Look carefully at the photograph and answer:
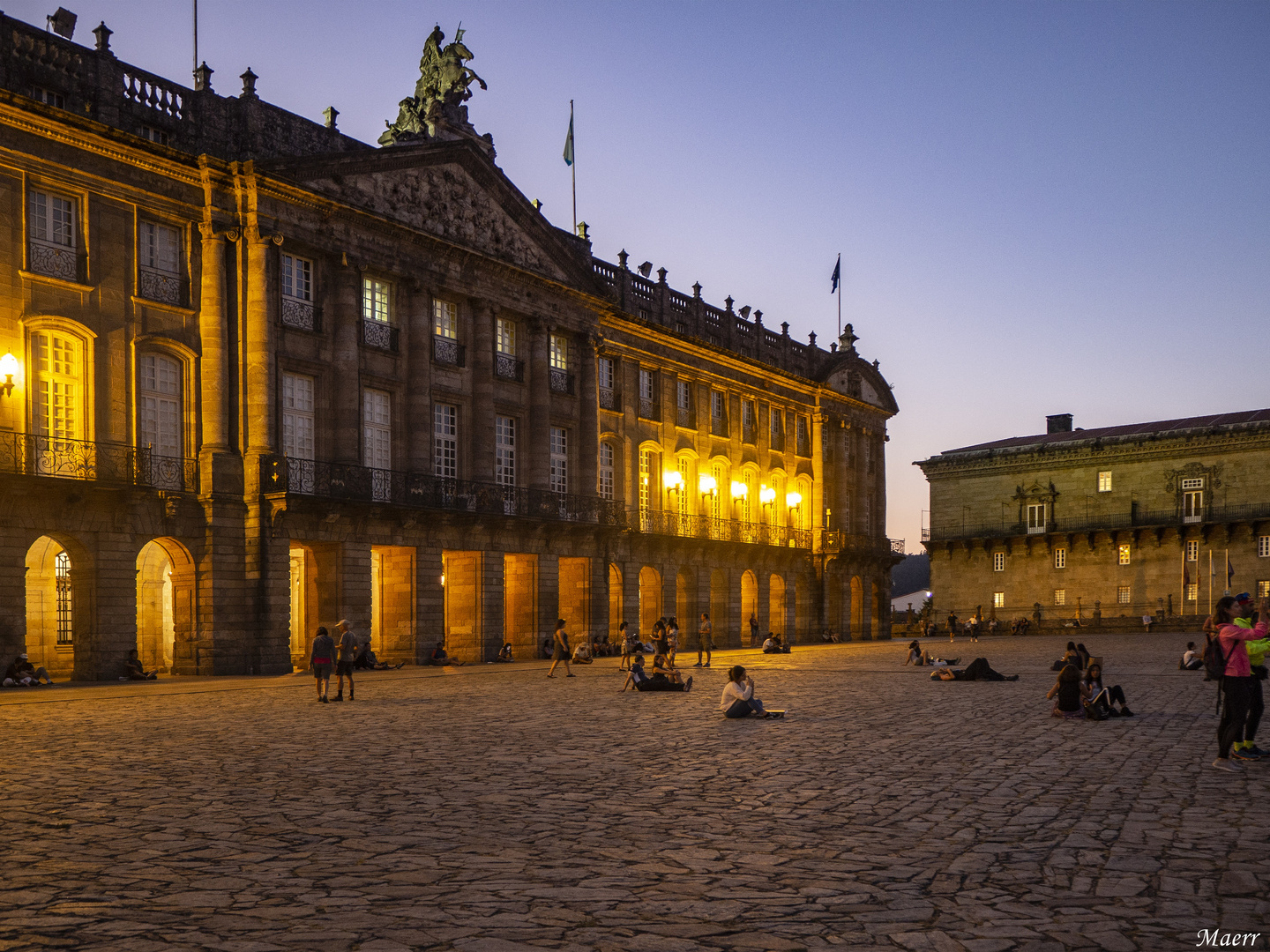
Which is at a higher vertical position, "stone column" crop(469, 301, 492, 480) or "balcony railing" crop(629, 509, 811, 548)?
"stone column" crop(469, 301, 492, 480)

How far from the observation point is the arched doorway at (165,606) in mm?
30188

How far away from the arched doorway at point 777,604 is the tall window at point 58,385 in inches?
1368

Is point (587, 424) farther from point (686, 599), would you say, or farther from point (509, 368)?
point (686, 599)

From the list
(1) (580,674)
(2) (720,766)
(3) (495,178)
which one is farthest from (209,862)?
(3) (495,178)

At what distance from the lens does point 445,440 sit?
123 ft

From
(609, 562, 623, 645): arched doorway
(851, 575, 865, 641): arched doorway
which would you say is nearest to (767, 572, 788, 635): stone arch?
(851, 575, 865, 641): arched doorway

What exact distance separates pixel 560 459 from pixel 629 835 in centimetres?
3449

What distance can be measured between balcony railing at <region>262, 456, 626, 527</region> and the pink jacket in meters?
24.0

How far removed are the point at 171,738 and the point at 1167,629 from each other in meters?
59.2

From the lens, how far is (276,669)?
102 ft

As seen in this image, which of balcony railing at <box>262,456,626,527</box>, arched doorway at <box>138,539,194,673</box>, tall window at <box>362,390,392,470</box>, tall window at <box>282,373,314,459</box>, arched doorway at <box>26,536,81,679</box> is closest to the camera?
arched doorway at <box>138,539,194,673</box>

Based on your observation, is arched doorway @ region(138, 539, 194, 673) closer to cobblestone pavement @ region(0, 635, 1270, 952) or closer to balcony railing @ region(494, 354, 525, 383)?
balcony railing @ region(494, 354, 525, 383)

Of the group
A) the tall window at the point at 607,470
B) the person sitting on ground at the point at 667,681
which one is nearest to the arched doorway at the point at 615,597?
the tall window at the point at 607,470

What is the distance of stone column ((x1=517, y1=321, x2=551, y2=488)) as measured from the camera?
134ft
